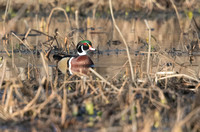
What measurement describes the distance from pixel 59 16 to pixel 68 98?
16.9m

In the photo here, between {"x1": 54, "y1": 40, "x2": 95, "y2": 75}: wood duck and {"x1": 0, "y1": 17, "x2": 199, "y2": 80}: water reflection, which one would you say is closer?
{"x1": 0, "y1": 17, "x2": 199, "y2": 80}: water reflection

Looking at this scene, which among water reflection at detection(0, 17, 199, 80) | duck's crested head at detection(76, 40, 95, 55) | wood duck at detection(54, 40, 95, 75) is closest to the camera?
water reflection at detection(0, 17, 199, 80)

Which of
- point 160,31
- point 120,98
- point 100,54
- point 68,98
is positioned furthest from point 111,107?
point 160,31

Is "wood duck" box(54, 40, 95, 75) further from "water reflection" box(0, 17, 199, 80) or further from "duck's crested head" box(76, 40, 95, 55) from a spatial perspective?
"duck's crested head" box(76, 40, 95, 55)

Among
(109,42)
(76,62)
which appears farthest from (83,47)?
(109,42)

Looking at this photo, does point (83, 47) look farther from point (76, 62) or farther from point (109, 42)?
point (109, 42)

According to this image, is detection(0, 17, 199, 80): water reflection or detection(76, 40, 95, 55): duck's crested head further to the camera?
detection(76, 40, 95, 55): duck's crested head

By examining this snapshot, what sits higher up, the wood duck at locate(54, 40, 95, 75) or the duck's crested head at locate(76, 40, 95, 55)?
the duck's crested head at locate(76, 40, 95, 55)

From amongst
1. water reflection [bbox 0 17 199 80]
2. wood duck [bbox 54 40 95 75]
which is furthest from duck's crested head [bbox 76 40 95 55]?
wood duck [bbox 54 40 95 75]

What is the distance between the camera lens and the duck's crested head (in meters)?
10.5

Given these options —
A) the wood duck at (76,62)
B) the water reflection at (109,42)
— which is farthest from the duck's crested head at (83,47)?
the wood duck at (76,62)

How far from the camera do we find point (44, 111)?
459 centimetres

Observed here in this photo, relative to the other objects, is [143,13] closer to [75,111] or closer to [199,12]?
[199,12]

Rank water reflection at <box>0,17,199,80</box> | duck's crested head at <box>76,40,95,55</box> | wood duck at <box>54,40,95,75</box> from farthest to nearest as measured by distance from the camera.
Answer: duck's crested head at <box>76,40,95,55</box>, wood duck at <box>54,40,95,75</box>, water reflection at <box>0,17,199,80</box>
